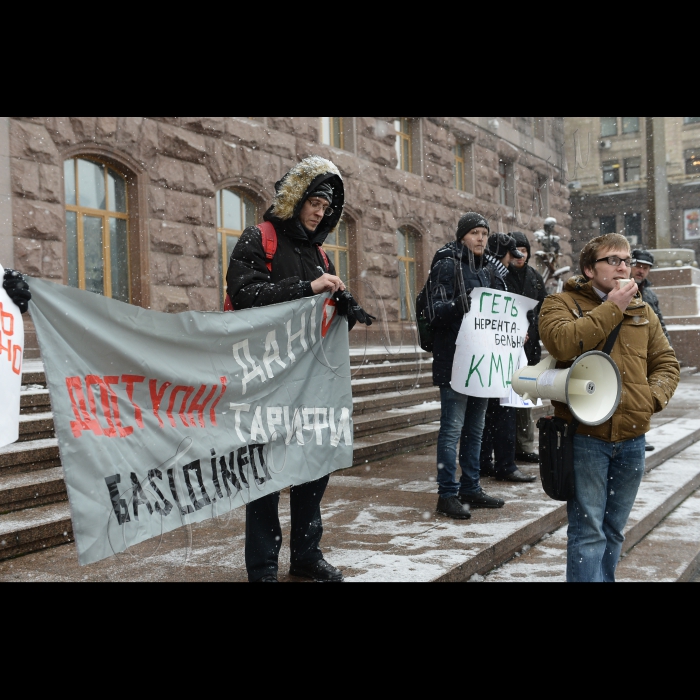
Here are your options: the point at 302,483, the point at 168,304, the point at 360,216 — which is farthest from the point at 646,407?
the point at 360,216

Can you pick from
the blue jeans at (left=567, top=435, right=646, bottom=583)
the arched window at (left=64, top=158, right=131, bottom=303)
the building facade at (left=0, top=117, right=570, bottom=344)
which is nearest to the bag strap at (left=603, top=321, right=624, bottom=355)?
the blue jeans at (left=567, top=435, right=646, bottom=583)

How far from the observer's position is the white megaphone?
11.1 ft

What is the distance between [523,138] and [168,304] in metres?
13.1

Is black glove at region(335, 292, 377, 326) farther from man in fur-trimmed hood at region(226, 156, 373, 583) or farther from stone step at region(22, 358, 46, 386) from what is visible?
stone step at region(22, 358, 46, 386)

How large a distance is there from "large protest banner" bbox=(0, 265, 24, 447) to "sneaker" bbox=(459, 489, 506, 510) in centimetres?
335

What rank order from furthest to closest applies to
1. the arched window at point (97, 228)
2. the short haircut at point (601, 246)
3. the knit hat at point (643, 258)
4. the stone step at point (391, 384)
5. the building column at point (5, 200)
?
the stone step at point (391, 384), the arched window at point (97, 228), the building column at point (5, 200), the knit hat at point (643, 258), the short haircut at point (601, 246)

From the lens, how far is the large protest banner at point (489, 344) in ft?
17.5

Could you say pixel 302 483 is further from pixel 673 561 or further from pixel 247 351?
pixel 673 561

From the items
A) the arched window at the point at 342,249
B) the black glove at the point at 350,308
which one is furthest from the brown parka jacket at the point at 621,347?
the arched window at the point at 342,249

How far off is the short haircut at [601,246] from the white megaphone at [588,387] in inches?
17.6

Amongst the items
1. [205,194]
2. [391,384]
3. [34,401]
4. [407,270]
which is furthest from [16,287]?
[407,270]

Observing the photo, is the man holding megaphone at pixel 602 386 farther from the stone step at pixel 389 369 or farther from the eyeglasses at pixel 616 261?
the stone step at pixel 389 369

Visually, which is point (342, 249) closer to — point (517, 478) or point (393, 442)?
point (393, 442)

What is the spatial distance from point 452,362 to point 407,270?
35.0ft
